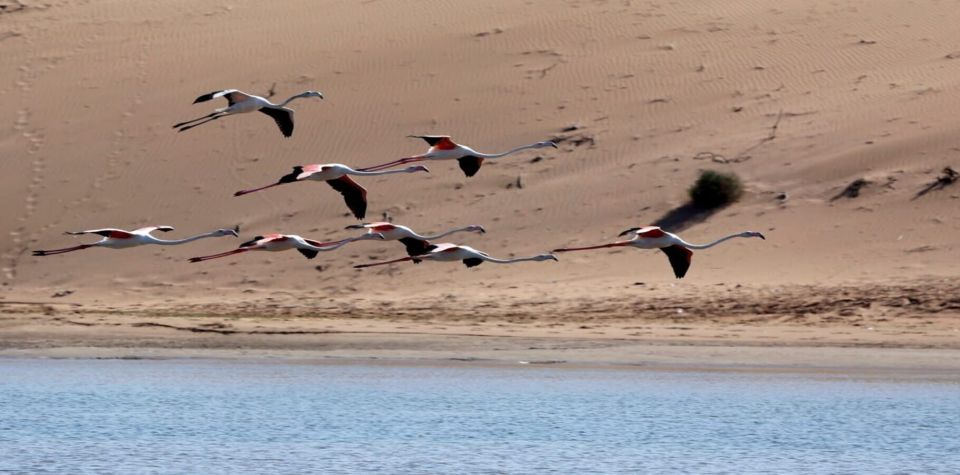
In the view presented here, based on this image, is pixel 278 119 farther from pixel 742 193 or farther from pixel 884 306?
pixel 742 193

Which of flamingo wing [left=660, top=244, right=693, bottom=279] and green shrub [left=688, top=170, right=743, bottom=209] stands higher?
green shrub [left=688, top=170, right=743, bottom=209]

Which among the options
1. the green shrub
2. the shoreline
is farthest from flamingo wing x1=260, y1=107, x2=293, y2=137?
the green shrub

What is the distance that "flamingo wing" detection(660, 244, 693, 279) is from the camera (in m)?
15.9

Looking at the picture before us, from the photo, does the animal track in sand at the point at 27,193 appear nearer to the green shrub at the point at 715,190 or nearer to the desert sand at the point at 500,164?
the desert sand at the point at 500,164

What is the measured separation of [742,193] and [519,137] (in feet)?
18.3

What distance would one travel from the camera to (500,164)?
27781 mm

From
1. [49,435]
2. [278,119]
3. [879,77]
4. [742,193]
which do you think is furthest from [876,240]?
[49,435]

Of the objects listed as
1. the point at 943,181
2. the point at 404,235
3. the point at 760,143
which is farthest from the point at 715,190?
the point at 404,235

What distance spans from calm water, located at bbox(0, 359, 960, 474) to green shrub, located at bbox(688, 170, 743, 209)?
23.4 ft

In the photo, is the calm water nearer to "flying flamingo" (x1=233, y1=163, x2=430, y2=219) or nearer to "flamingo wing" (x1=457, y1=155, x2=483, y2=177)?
"flying flamingo" (x1=233, y1=163, x2=430, y2=219)

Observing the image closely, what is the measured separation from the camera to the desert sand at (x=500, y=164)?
20.1 m

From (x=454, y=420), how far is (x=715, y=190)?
9.46 meters

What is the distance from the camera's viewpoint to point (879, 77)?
A: 2961 cm

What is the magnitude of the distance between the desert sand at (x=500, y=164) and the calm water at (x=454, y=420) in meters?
0.95
